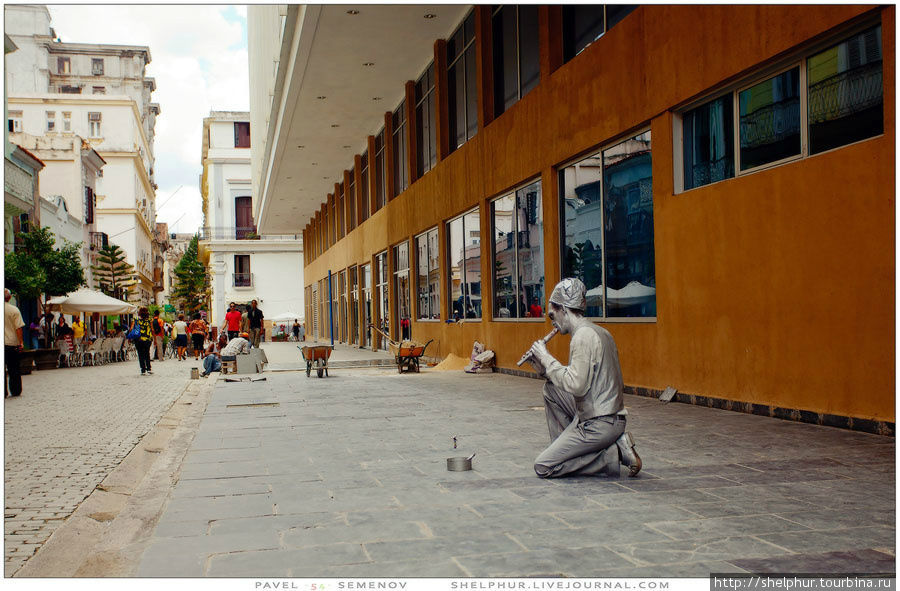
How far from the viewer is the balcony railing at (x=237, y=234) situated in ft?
194

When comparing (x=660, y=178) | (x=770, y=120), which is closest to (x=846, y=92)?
(x=770, y=120)

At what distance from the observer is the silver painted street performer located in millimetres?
5371

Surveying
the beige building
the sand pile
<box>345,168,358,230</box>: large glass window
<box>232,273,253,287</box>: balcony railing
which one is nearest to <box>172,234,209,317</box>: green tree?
the beige building

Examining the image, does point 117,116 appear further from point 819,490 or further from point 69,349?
point 819,490

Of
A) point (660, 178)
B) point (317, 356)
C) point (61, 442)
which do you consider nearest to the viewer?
point (61, 442)

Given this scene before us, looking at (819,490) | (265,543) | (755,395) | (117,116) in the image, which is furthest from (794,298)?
(117,116)

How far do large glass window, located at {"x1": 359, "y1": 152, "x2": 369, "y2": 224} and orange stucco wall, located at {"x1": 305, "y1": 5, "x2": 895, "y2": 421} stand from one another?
1698 centimetres

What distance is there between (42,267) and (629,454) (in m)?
24.2

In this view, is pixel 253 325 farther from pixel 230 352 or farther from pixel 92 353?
pixel 230 352

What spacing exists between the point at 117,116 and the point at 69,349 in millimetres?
42090

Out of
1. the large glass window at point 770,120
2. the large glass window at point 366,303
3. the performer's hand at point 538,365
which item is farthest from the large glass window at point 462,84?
the performer's hand at point 538,365

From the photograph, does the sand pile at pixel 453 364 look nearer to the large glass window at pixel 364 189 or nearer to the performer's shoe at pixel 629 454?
the performer's shoe at pixel 629 454

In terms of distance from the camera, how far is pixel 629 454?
557cm

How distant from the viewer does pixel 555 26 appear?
13.6 metres
